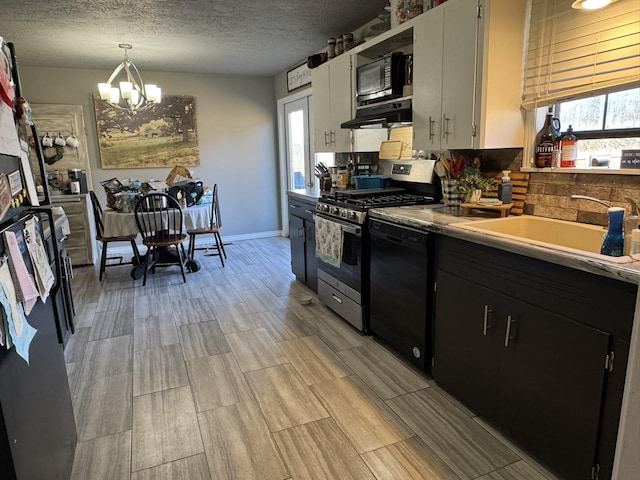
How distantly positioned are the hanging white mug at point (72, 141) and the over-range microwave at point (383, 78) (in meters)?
3.85

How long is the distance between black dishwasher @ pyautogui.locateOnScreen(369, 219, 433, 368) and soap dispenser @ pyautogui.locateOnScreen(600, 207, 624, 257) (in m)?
0.78

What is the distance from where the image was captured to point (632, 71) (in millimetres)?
1757

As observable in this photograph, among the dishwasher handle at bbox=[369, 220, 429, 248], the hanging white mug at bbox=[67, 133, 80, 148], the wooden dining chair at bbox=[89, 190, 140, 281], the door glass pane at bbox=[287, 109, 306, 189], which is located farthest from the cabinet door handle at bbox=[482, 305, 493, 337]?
the hanging white mug at bbox=[67, 133, 80, 148]

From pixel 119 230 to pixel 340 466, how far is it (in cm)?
334

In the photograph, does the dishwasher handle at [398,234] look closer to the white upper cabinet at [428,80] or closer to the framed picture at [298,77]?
the white upper cabinet at [428,80]

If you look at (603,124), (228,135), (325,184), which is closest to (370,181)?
(325,184)

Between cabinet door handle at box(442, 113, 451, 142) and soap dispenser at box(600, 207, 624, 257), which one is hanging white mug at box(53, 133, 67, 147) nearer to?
cabinet door handle at box(442, 113, 451, 142)

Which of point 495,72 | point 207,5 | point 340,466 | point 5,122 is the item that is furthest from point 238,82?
point 340,466

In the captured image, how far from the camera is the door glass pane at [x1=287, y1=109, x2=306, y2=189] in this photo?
5607mm

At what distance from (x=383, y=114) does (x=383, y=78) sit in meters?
0.26

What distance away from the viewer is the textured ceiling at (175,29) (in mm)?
3102

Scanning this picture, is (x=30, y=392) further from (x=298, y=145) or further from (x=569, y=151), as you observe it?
(x=298, y=145)

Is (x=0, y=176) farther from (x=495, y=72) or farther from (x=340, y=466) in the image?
(x=495, y=72)

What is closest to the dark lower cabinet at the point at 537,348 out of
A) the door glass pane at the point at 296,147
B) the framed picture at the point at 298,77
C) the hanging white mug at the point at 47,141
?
the framed picture at the point at 298,77
